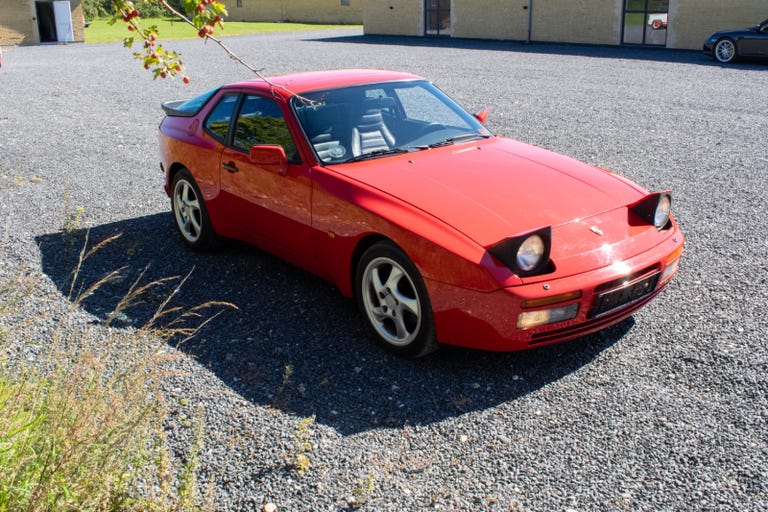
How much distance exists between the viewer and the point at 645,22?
82.4 feet

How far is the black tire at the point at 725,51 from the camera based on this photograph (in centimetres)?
1920

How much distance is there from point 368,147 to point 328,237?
75cm

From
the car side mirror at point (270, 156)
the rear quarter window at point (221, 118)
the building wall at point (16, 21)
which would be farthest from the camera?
the building wall at point (16, 21)

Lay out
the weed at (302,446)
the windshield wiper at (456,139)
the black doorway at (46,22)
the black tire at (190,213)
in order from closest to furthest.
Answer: the weed at (302,446) < the windshield wiper at (456,139) < the black tire at (190,213) < the black doorway at (46,22)

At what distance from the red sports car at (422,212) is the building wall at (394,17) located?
1097 inches

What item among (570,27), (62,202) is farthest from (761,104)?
(570,27)

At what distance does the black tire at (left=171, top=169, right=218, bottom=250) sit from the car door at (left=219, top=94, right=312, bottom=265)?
448mm

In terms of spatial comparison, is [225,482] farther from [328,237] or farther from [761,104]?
[761,104]

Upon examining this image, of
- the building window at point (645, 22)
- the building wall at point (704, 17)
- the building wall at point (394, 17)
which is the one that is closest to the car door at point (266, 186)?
the building wall at point (704, 17)

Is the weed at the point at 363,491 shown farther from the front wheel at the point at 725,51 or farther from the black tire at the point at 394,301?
the front wheel at the point at 725,51

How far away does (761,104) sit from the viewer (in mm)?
13180

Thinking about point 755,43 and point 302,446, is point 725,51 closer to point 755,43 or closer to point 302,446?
point 755,43

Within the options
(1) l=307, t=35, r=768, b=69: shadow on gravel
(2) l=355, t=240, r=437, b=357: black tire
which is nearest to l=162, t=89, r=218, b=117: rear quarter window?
(2) l=355, t=240, r=437, b=357: black tire

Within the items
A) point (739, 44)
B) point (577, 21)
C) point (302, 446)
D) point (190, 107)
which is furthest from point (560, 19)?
point (302, 446)
